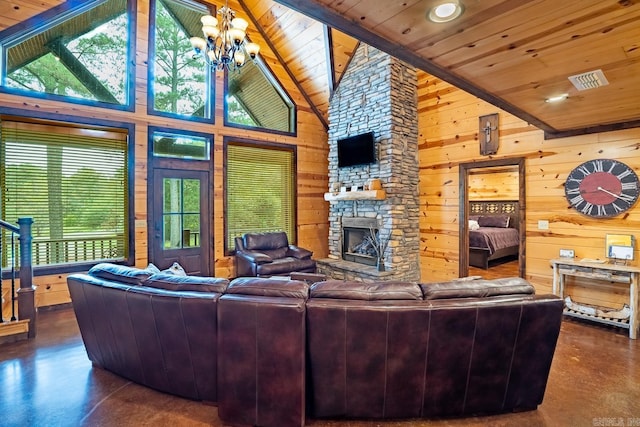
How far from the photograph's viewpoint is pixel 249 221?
6047 mm

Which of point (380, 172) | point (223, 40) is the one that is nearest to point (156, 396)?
point (223, 40)

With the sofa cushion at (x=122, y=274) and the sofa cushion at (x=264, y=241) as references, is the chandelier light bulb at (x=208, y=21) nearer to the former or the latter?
the sofa cushion at (x=122, y=274)

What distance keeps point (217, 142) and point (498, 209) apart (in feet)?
23.8

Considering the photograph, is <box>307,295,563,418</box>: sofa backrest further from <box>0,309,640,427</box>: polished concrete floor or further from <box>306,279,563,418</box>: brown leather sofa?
<box>0,309,640,427</box>: polished concrete floor

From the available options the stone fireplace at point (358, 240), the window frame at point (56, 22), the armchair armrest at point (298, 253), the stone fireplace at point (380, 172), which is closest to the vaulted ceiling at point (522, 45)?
the stone fireplace at point (380, 172)

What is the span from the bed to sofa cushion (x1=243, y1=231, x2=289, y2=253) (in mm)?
3971

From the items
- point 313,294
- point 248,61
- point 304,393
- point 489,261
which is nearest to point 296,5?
point 313,294

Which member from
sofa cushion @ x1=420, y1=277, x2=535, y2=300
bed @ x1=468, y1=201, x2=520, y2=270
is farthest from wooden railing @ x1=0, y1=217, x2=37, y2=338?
bed @ x1=468, y1=201, x2=520, y2=270

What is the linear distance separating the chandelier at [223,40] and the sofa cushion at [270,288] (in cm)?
277

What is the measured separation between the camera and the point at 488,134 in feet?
15.2

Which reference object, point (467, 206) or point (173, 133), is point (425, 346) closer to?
point (467, 206)

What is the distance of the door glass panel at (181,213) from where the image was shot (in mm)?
5115

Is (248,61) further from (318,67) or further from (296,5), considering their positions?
(296,5)

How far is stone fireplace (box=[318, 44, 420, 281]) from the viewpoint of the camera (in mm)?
5027
